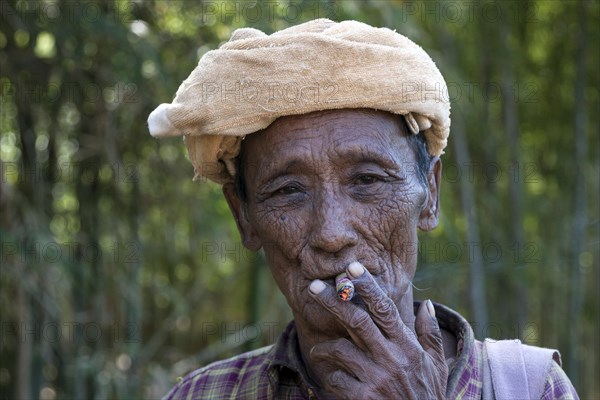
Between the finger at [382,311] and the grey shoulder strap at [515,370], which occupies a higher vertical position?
the finger at [382,311]

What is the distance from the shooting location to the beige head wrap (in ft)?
6.84

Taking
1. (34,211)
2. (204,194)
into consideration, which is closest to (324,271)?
(34,211)

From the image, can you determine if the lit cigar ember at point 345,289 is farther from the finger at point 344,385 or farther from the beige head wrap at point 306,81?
the beige head wrap at point 306,81

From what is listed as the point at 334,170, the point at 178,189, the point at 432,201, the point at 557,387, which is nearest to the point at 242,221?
the point at 334,170

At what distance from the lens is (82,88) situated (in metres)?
3.91

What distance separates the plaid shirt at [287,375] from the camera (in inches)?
83.0

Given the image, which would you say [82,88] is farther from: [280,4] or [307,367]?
[307,367]

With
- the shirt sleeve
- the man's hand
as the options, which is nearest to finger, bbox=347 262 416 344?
the man's hand

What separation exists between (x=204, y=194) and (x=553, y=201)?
91.0 inches

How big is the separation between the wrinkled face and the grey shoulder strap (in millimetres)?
287

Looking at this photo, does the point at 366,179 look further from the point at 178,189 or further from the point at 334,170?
the point at 178,189

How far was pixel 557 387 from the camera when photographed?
2102 mm

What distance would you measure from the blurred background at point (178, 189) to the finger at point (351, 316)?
1710mm

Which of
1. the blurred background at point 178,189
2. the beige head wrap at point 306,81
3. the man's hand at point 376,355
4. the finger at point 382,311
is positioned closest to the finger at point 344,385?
the man's hand at point 376,355
